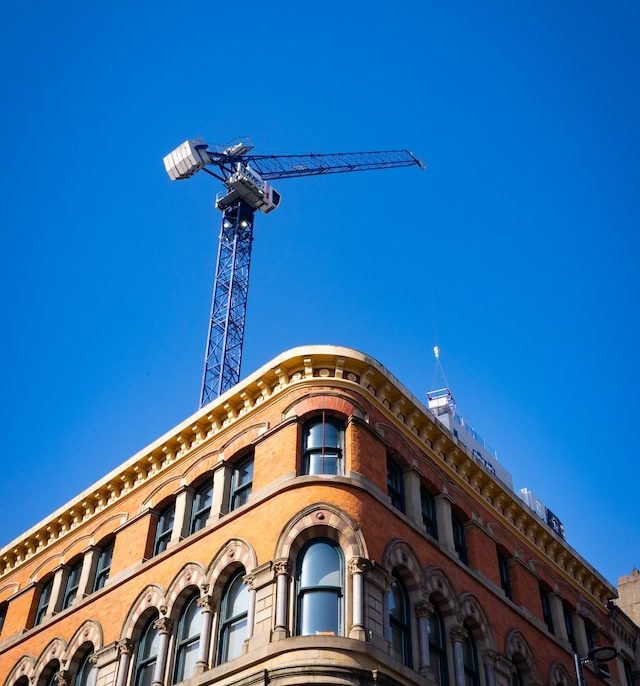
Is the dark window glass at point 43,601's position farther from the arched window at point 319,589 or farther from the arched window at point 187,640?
the arched window at point 319,589

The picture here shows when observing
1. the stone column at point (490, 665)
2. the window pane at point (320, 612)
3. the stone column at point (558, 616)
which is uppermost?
the stone column at point (558, 616)

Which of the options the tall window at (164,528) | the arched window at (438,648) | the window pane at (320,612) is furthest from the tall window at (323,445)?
the tall window at (164,528)

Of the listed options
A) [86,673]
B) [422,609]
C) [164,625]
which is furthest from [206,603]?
[86,673]

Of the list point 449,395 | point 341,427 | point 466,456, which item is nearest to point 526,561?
point 466,456

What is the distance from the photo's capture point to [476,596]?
2838 centimetres

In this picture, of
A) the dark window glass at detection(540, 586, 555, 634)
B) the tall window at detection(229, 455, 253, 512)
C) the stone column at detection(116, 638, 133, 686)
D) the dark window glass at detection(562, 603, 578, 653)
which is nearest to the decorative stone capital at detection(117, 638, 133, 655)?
the stone column at detection(116, 638, 133, 686)

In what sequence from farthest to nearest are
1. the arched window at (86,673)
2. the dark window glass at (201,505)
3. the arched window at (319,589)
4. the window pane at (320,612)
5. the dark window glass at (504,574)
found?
the dark window glass at (504,574)
the dark window glass at (201,505)
the arched window at (86,673)
the arched window at (319,589)
the window pane at (320,612)

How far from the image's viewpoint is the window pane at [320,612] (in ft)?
74.6

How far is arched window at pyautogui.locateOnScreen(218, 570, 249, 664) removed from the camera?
2423 cm

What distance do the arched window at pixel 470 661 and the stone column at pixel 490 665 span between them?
0.25 meters

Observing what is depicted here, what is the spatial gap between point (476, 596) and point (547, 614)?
640 centimetres

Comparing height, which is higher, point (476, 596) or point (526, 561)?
point (526, 561)

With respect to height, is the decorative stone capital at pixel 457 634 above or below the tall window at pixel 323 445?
below

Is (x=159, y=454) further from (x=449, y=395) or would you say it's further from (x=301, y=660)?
(x=449, y=395)
